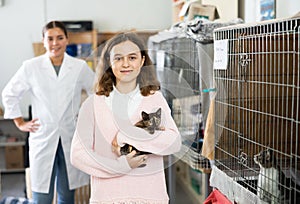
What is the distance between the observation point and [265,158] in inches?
54.5

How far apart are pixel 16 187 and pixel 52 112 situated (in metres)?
1.79

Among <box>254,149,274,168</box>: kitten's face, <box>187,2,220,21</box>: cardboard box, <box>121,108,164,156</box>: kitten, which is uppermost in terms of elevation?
<box>187,2,220,21</box>: cardboard box

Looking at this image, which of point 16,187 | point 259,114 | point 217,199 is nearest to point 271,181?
point 259,114

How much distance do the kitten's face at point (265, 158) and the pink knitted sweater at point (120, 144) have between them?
0.28 m

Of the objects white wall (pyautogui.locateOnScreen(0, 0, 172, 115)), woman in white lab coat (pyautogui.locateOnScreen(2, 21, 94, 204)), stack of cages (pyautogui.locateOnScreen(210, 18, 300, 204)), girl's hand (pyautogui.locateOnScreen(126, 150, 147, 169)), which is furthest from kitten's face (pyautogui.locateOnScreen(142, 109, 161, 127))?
white wall (pyautogui.locateOnScreen(0, 0, 172, 115))

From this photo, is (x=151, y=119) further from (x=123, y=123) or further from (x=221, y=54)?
(x=221, y=54)

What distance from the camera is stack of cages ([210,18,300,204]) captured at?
4.19ft

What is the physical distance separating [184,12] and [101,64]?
132 centimetres

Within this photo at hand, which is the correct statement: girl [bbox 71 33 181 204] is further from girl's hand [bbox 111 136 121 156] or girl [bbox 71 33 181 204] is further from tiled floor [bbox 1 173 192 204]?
tiled floor [bbox 1 173 192 204]

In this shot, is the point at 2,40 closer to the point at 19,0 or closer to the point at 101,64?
the point at 19,0

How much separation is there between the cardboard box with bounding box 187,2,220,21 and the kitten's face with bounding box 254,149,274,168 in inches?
50.1

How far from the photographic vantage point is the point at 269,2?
2121 mm

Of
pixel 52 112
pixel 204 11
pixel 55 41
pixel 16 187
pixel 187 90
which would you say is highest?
pixel 204 11

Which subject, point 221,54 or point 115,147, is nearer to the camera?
Result: point 115,147
